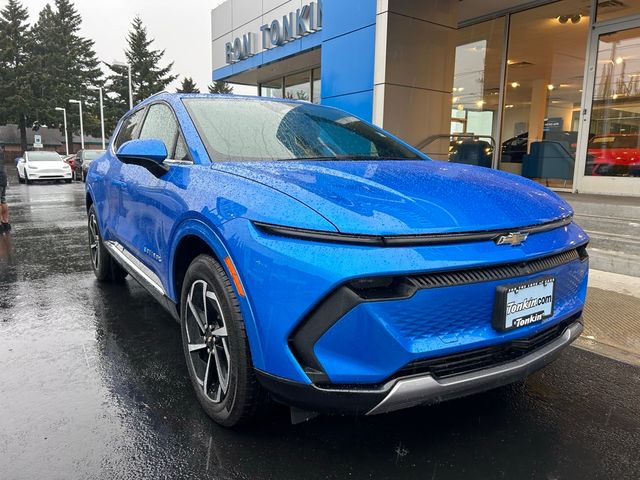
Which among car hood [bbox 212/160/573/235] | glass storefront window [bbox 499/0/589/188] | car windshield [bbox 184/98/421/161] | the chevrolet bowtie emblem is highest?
glass storefront window [bbox 499/0/589/188]

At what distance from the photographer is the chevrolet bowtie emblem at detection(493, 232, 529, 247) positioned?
1940 mm

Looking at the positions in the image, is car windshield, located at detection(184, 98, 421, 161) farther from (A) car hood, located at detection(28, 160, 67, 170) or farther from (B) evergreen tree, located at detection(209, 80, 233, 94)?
(B) evergreen tree, located at detection(209, 80, 233, 94)

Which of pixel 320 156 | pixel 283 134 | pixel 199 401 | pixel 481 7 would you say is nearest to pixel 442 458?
pixel 199 401

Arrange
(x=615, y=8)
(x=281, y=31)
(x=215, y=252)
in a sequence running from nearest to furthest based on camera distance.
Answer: (x=215, y=252) → (x=615, y=8) → (x=281, y=31)

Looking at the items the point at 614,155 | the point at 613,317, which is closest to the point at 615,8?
the point at 614,155

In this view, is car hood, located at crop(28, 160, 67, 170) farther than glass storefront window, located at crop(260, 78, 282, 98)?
Yes

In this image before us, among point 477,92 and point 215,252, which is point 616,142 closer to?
point 477,92

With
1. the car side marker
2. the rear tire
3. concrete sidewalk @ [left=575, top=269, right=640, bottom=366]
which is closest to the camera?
the car side marker

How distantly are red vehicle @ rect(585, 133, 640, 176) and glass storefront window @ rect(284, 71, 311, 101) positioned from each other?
10142mm

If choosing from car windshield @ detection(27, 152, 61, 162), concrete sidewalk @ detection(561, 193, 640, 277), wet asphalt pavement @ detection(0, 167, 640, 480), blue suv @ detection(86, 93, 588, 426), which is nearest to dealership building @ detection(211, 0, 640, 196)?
concrete sidewalk @ detection(561, 193, 640, 277)

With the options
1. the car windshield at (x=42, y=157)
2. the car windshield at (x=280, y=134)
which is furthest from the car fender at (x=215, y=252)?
the car windshield at (x=42, y=157)

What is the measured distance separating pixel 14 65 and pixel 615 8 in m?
67.2

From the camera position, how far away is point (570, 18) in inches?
391

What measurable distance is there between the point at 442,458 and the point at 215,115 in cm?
228
